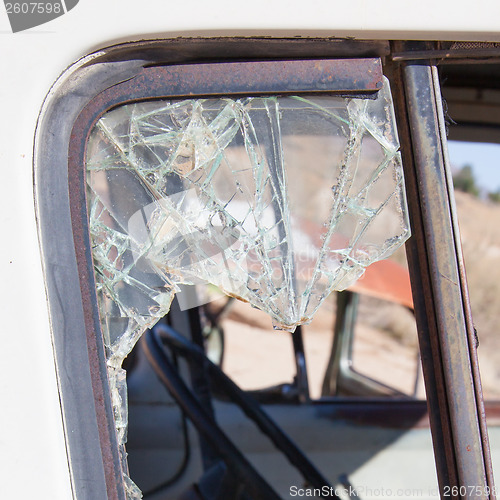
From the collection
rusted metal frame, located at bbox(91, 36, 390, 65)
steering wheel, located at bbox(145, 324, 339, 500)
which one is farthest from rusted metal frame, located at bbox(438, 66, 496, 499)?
steering wheel, located at bbox(145, 324, 339, 500)

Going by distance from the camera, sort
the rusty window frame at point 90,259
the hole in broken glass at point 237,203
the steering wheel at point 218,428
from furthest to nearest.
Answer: the steering wheel at point 218,428
the hole in broken glass at point 237,203
the rusty window frame at point 90,259

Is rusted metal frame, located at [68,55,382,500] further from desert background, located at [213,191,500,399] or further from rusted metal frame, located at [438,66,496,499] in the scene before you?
desert background, located at [213,191,500,399]

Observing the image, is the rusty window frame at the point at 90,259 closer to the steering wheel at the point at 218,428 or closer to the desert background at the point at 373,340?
the steering wheel at the point at 218,428

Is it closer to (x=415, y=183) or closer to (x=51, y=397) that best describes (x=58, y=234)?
(x=51, y=397)

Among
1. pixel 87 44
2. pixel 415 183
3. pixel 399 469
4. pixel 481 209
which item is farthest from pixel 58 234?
pixel 481 209

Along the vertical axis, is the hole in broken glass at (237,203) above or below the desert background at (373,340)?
Answer: above

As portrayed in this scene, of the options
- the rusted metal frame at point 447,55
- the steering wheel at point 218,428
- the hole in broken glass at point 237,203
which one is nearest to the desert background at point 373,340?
the steering wheel at point 218,428

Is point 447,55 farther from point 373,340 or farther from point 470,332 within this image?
point 373,340

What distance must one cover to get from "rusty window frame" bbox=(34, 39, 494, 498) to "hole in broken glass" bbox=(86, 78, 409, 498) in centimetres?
5

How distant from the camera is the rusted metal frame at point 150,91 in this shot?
2.63 feet

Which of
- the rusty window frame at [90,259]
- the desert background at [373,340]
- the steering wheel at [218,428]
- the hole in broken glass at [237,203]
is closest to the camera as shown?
the rusty window frame at [90,259]

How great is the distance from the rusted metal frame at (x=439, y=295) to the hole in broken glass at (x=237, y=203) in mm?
43

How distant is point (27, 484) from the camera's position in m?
0.75

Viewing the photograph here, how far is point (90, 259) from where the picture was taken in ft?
2.66
